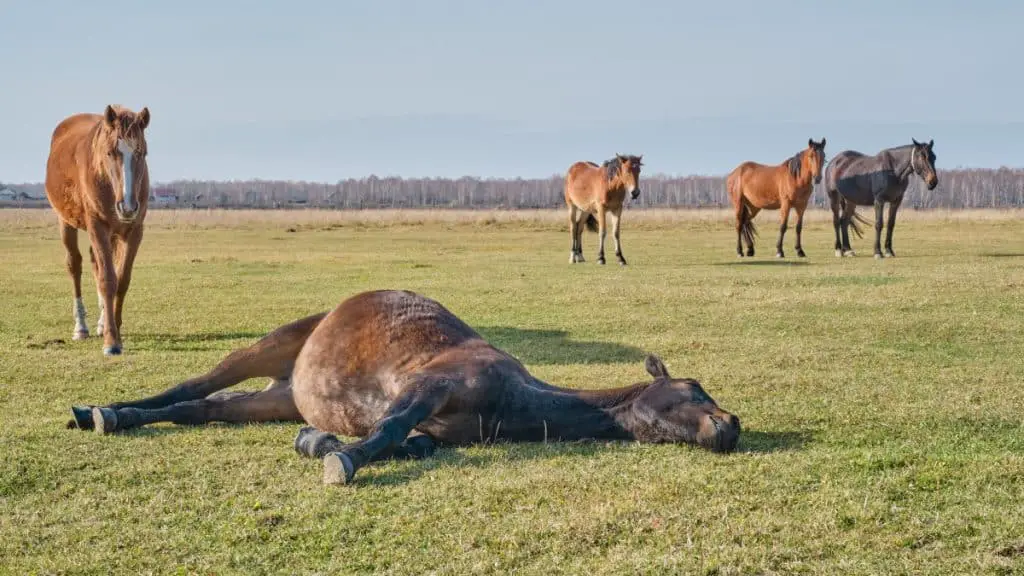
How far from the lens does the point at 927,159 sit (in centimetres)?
2488

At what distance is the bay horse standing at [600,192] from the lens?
2434 centimetres

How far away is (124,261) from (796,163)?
18.9 m

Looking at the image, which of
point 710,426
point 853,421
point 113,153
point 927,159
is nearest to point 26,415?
point 113,153

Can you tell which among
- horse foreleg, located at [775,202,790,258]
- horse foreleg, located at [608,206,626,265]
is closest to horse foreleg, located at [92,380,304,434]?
horse foreleg, located at [608,206,626,265]

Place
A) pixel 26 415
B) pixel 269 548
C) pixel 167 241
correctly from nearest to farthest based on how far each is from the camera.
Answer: pixel 269 548 < pixel 26 415 < pixel 167 241

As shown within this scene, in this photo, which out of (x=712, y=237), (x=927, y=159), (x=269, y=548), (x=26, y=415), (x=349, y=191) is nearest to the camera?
(x=269, y=548)

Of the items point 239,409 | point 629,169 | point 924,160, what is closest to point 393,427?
point 239,409

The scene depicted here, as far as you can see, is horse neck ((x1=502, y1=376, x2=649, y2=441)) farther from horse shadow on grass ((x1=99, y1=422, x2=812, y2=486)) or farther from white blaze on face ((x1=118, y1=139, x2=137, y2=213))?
white blaze on face ((x1=118, y1=139, x2=137, y2=213))

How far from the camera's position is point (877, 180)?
25.9 m

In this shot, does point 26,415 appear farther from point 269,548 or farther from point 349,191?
point 349,191

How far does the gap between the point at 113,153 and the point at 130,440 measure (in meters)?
4.78

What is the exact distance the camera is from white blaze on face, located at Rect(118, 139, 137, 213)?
411 inches

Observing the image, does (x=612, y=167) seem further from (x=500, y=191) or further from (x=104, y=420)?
(x=500, y=191)

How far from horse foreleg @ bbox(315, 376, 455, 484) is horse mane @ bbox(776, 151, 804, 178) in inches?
884
